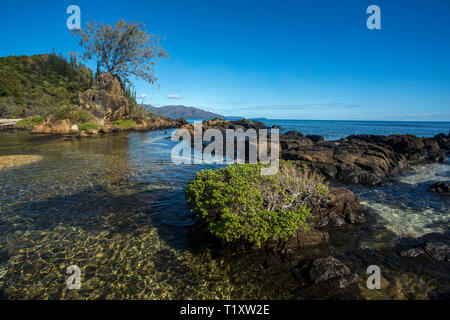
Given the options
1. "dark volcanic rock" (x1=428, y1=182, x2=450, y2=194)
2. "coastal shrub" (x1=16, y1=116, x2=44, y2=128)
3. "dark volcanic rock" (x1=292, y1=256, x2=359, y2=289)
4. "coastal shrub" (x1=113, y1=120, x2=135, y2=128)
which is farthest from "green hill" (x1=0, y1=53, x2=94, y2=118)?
"dark volcanic rock" (x1=428, y1=182, x2=450, y2=194)

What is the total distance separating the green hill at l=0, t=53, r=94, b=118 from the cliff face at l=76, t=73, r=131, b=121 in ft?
14.9

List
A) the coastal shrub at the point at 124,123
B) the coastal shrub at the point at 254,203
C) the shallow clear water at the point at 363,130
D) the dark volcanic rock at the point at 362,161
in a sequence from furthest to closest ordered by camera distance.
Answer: the shallow clear water at the point at 363,130
the coastal shrub at the point at 124,123
the dark volcanic rock at the point at 362,161
the coastal shrub at the point at 254,203

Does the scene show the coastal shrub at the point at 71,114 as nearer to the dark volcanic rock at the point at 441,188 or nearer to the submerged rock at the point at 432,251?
the submerged rock at the point at 432,251

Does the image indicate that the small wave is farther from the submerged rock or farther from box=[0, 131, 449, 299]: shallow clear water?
the submerged rock

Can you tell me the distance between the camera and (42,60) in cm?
10500

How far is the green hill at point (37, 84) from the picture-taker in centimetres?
5659

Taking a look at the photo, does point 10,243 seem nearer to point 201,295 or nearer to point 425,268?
point 201,295

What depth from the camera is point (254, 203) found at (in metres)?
6.89

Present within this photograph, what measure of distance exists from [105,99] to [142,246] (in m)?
52.6

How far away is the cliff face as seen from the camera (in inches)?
1885

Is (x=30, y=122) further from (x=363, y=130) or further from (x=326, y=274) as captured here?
(x=363, y=130)

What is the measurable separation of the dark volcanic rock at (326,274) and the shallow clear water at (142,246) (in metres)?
0.32

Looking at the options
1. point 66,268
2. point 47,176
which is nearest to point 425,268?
point 66,268

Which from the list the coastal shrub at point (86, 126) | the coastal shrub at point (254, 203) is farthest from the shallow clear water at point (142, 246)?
the coastal shrub at point (86, 126)
